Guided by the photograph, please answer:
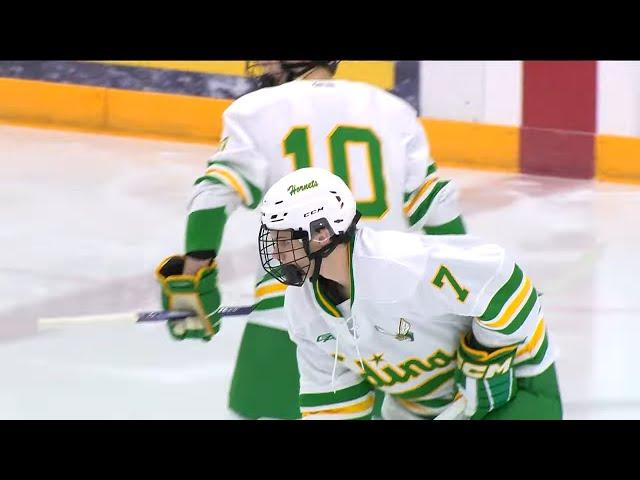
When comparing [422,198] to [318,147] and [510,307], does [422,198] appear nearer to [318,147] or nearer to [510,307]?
[318,147]

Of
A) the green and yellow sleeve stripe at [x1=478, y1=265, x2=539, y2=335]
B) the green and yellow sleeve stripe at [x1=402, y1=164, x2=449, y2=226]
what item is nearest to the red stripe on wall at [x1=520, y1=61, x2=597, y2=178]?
the green and yellow sleeve stripe at [x1=402, y1=164, x2=449, y2=226]

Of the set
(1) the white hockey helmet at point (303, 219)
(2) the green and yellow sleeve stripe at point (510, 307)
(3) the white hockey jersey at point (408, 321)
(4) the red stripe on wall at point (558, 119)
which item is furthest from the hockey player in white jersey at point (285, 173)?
(4) the red stripe on wall at point (558, 119)

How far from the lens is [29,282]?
3.96 meters

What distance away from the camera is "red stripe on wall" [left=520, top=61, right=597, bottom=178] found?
16.9 ft

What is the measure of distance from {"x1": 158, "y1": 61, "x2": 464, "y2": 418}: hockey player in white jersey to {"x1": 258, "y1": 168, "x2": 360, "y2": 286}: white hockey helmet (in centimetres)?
39

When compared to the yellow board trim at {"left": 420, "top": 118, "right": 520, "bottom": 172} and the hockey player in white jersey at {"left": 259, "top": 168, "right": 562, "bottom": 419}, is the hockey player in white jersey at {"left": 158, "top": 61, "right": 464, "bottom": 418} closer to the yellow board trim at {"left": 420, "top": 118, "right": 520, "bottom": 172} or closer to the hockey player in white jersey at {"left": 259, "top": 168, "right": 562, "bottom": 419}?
the hockey player in white jersey at {"left": 259, "top": 168, "right": 562, "bottom": 419}

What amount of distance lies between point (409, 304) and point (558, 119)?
341 cm

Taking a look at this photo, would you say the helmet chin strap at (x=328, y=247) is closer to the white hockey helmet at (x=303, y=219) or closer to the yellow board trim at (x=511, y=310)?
the white hockey helmet at (x=303, y=219)

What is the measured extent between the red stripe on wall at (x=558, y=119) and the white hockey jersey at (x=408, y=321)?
10.3ft

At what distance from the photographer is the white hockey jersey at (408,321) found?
75.4 inches

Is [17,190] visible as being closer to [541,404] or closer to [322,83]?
[322,83]
